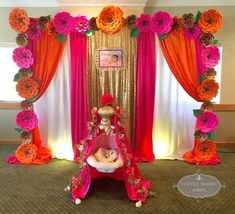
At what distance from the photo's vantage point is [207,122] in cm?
379

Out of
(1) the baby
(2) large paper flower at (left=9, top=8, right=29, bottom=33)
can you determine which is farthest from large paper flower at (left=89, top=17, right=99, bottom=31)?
(1) the baby

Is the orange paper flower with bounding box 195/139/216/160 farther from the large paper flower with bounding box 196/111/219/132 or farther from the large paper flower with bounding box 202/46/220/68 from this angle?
the large paper flower with bounding box 202/46/220/68

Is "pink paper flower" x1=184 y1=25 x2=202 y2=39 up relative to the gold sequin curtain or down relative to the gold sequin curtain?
up

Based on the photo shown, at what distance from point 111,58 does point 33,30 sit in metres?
1.10

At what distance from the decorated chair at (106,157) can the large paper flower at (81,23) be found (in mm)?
1297

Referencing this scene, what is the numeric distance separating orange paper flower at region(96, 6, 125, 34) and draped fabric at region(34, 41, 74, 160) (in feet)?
2.41

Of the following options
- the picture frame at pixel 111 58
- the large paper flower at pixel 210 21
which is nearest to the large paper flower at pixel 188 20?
the large paper flower at pixel 210 21

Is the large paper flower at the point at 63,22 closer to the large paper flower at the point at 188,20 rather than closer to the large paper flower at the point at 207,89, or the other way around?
the large paper flower at the point at 188,20

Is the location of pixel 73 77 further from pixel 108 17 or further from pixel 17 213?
pixel 17 213

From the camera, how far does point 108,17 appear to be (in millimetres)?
3582

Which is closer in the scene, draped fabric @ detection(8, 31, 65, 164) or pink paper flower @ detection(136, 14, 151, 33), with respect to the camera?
pink paper flower @ detection(136, 14, 151, 33)

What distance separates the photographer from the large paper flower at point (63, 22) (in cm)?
366

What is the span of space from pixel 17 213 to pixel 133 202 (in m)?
1.10

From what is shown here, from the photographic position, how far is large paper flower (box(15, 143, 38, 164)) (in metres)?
3.89
